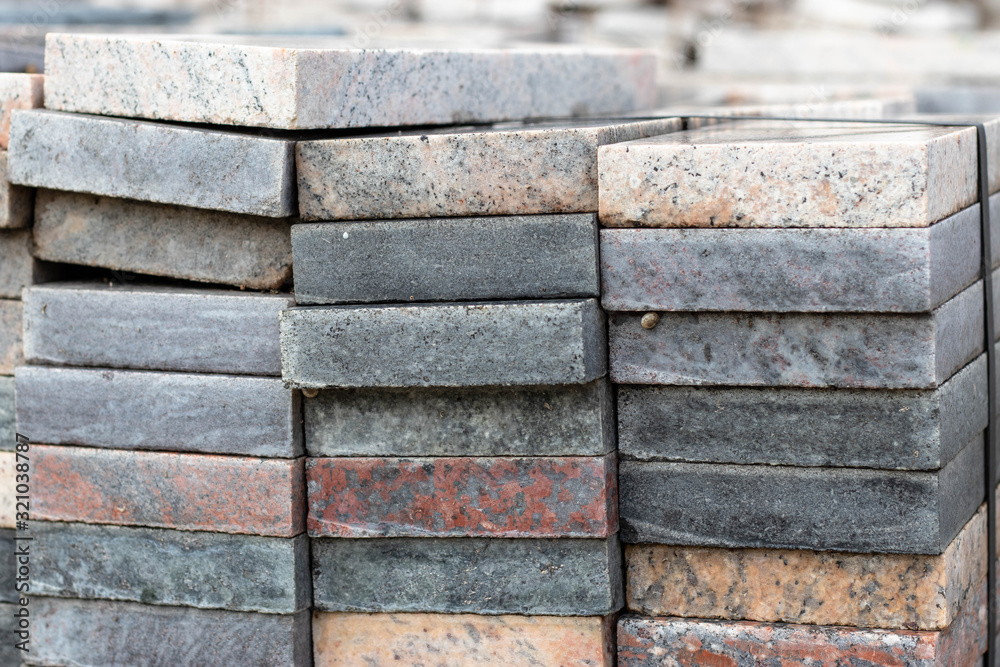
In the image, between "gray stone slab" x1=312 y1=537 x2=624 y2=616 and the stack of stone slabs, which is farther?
"gray stone slab" x1=312 y1=537 x2=624 y2=616

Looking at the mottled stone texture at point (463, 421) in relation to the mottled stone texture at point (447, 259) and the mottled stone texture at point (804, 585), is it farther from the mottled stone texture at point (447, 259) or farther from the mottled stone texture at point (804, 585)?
the mottled stone texture at point (804, 585)

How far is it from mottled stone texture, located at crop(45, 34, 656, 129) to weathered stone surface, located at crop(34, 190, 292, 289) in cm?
29

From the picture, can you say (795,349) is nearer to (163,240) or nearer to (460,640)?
(460,640)

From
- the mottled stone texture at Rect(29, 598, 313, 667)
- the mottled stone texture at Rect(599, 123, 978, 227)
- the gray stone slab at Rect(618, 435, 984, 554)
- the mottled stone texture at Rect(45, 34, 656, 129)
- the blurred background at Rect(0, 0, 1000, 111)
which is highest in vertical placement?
the blurred background at Rect(0, 0, 1000, 111)

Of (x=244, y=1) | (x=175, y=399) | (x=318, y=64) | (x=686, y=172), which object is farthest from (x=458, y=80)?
(x=244, y=1)

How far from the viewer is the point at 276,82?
3434 mm

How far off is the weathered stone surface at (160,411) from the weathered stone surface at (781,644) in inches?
45.2

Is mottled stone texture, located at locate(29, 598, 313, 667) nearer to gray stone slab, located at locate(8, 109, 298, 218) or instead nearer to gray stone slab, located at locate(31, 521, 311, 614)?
gray stone slab, located at locate(31, 521, 311, 614)

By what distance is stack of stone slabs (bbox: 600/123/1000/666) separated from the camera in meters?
3.10

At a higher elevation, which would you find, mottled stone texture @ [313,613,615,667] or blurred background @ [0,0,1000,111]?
blurred background @ [0,0,1000,111]

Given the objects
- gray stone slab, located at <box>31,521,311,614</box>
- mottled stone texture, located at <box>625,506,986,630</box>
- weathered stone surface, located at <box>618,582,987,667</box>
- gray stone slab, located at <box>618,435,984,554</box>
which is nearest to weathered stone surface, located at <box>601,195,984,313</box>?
gray stone slab, located at <box>618,435,984,554</box>

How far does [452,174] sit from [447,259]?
236 mm

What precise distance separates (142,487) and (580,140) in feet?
5.48

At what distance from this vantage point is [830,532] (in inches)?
129
